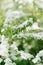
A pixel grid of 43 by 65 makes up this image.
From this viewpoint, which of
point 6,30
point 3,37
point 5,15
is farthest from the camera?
point 5,15

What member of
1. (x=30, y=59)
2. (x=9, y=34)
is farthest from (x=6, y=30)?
(x=30, y=59)

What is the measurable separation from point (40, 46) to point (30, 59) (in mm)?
254

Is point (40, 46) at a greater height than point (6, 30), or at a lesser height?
lesser

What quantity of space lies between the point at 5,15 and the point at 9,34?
293 millimetres

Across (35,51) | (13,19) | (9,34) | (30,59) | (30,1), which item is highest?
(30,1)

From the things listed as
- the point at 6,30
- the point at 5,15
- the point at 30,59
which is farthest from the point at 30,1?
the point at 30,59

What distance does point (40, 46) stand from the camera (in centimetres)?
223

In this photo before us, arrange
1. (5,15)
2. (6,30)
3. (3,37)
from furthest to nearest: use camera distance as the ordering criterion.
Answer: (5,15), (6,30), (3,37)

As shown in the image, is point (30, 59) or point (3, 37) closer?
point (30, 59)

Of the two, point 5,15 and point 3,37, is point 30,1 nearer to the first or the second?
point 5,15

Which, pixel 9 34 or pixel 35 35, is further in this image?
pixel 9 34

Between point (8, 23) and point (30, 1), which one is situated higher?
point (30, 1)

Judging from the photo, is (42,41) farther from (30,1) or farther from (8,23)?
(30,1)

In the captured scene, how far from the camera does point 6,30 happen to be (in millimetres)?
2293
